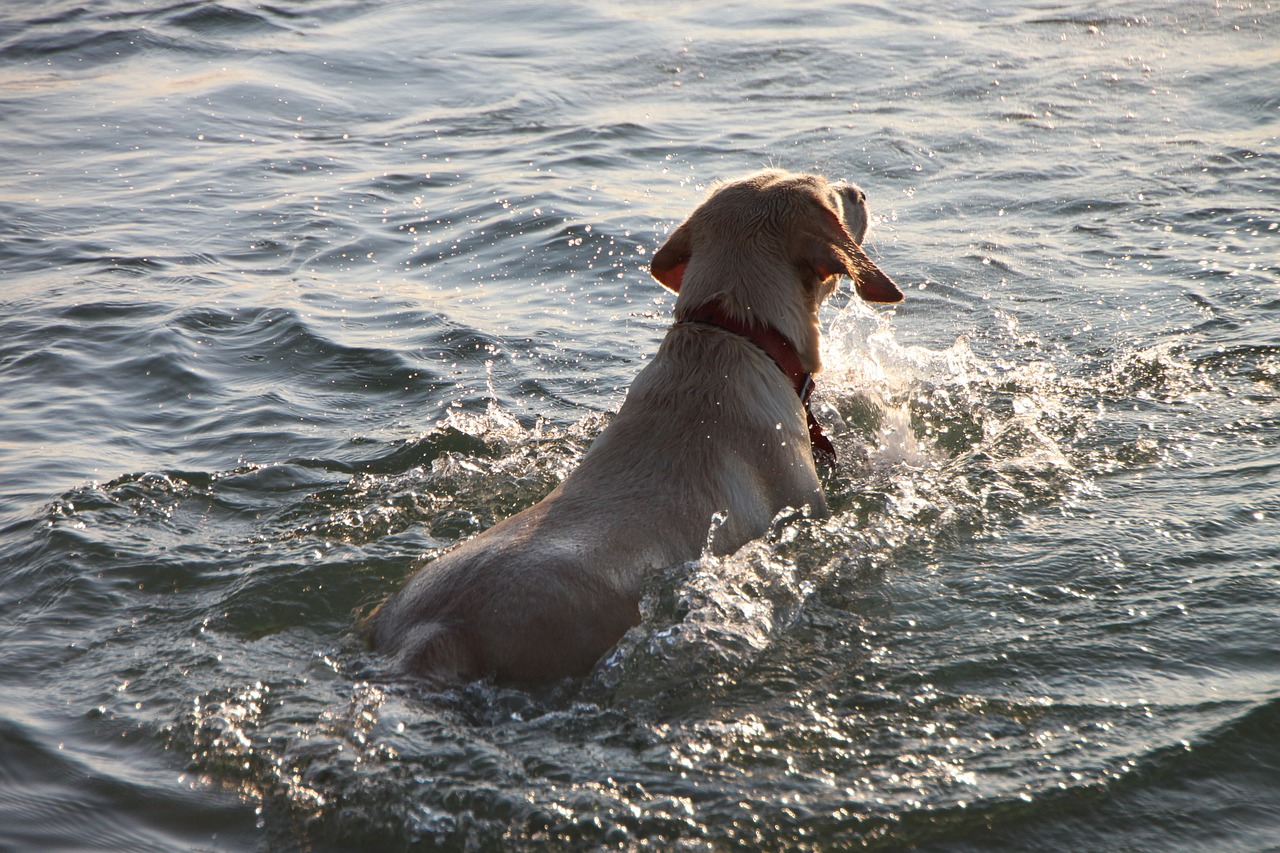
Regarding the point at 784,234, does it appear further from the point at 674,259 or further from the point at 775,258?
the point at 674,259

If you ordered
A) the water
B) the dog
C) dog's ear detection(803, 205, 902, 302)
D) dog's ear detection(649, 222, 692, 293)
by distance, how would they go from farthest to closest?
dog's ear detection(649, 222, 692, 293) < dog's ear detection(803, 205, 902, 302) < the dog < the water

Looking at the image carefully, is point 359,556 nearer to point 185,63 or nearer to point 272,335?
point 272,335

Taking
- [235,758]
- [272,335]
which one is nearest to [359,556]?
[235,758]

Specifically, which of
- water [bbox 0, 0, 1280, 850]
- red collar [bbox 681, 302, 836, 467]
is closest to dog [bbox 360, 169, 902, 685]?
red collar [bbox 681, 302, 836, 467]

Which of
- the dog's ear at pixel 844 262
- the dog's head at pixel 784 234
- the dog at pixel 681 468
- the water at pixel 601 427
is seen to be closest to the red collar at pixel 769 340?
the dog at pixel 681 468

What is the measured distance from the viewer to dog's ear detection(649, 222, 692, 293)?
19.0 feet

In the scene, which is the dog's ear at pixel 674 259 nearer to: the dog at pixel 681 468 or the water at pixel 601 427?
the dog at pixel 681 468

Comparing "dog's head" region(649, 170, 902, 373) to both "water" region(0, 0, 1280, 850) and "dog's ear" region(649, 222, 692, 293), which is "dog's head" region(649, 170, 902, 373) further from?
"water" region(0, 0, 1280, 850)

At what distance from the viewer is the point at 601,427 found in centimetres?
668

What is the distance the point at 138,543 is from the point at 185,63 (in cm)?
1049

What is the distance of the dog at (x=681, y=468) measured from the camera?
401 cm

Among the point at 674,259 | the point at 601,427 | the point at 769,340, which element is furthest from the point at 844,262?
the point at 601,427

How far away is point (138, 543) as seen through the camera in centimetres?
558

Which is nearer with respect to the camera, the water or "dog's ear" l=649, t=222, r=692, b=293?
the water
